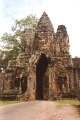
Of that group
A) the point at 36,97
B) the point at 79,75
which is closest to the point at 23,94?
the point at 36,97

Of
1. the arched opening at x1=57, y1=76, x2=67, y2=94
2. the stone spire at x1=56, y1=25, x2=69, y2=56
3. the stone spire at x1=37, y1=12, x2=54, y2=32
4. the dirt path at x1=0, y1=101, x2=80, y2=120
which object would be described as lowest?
the dirt path at x1=0, y1=101, x2=80, y2=120

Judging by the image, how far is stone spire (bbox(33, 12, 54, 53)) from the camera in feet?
101

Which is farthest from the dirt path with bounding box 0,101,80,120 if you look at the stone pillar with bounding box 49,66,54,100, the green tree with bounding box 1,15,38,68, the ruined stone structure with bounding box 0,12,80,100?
the green tree with bounding box 1,15,38,68

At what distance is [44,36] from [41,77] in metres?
4.24

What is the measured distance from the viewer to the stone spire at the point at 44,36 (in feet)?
101

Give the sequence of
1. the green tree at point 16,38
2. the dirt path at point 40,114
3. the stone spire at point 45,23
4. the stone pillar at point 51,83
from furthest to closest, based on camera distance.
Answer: the green tree at point 16,38 → the stone spire at point 45,23 → the stone pillar at point 51,83 → the dirt path at point 40,114

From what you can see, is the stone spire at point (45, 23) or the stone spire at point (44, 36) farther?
the stone spire at point (45, 23)

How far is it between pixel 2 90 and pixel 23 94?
11.9 feet

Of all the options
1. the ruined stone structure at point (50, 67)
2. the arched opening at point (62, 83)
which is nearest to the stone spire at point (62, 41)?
the ruined stone structure at point (50, 67)

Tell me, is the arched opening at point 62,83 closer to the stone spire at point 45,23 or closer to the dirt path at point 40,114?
the stone spire at point 45,23

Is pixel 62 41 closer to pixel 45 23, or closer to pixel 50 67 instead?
pixel 45 23

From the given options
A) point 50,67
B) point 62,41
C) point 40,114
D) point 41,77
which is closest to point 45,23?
point 62,41

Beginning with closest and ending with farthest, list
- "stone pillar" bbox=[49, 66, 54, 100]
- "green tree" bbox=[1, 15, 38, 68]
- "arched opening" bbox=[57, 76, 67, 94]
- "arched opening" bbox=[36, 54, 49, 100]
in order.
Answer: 1. "stone pillar" bbox=[49, 66, 54, 100]
2. "arched opening" bbox=[57, 76, 67, 94]
3. "arched opening" bbox=[36, 54, 49, 100]
4. "green tree" bbox=[1, 15, 38, 68]

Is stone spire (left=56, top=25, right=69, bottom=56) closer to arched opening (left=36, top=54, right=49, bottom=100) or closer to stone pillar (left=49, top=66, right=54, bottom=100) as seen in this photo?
arched opening (left=36, top=54, right=49, bottom=100)
